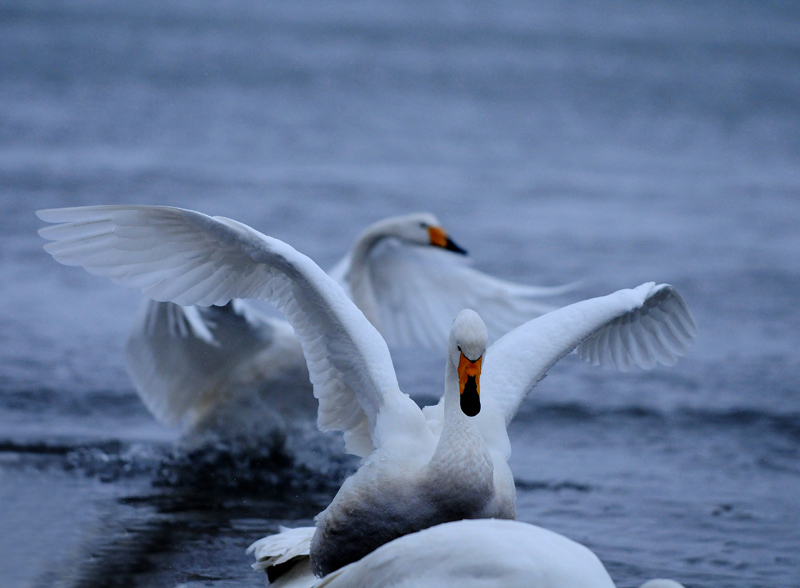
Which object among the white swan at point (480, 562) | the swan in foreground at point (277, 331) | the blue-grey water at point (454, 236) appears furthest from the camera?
the swan in foreground at point (277, 331)

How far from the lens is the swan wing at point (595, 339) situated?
583cm

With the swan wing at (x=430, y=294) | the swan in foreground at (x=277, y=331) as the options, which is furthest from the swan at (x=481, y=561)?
the swan wing at (x=430, y=294)

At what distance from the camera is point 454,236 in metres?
14.6

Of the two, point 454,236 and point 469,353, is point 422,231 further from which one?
point 454,236

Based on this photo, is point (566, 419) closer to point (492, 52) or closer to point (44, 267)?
point (44, 267)

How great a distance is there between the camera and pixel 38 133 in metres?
20.1

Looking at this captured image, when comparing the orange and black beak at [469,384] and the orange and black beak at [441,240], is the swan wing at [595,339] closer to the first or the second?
the orange and black beak at [469,384]

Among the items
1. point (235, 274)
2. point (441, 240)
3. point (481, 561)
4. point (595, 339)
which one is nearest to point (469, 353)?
point (481, 561)

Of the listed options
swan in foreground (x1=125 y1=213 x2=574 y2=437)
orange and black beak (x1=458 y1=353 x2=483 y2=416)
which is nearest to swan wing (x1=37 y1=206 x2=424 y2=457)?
A: orange and black beak (x1=458 y1=353 x2=483 y2=416)

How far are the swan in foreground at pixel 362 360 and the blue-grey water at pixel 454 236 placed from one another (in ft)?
3.48

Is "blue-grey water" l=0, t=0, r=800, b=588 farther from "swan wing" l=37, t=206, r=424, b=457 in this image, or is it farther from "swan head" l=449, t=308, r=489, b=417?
"swan head" l=449, t=308, r=489, b=417

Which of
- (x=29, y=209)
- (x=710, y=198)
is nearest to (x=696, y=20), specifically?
(x=710, y=198)

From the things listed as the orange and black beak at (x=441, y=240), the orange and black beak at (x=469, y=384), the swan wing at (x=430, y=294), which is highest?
the orange and black beak at (x=441, y=240)

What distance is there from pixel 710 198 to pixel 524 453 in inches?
405
